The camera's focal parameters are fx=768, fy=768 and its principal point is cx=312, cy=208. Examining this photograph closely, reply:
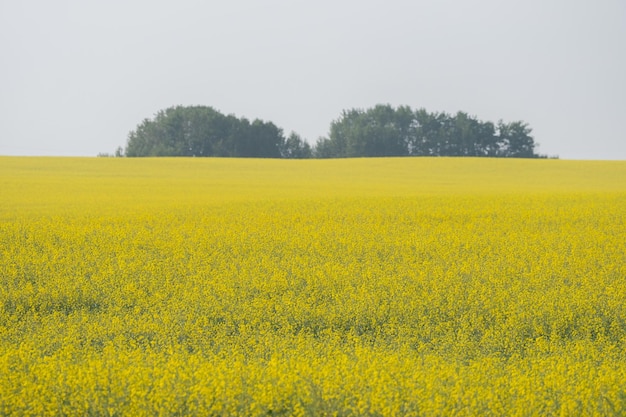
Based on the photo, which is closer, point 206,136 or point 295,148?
point 206,136

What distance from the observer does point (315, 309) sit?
9.01 meters

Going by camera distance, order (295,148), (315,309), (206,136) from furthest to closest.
Result: (295,148) < (206,136) < (315,309)

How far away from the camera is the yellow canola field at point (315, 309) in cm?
584

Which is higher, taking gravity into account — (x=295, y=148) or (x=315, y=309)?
(x=295, y=148)

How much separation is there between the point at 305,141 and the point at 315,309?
58.3m

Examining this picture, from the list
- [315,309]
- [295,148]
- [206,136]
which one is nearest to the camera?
[315,309]

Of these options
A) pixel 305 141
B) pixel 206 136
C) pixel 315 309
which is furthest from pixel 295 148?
pixel 315 309

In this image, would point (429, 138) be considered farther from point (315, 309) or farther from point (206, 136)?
point (315, 309)

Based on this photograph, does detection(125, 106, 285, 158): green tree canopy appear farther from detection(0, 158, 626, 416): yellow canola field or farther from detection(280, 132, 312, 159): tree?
detection(0, 158, 626, 416): yellow canola field

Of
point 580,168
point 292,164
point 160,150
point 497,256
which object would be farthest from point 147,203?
point 160,150

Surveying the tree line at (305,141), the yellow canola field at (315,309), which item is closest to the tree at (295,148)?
the tree line at (305,141)

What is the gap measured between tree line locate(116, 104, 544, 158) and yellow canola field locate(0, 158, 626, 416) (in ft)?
144

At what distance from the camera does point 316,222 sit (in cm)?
1568

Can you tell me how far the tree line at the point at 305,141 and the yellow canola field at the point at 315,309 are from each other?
4388 centimetres
